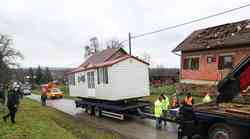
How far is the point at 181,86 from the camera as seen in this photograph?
25.9 m

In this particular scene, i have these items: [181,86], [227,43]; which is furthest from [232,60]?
[181,86]

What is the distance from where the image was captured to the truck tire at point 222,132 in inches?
277

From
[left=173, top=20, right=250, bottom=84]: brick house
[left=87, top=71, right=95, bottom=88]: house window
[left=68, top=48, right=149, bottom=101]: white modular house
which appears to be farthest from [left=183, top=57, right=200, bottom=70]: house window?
[left=87, top=71, right=95, bottom=88]: house window

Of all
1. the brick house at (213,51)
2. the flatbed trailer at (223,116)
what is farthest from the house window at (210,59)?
the flatbed trailer at (223,116)

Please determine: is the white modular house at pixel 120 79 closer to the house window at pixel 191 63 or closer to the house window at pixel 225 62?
the house window at pixel 225 62

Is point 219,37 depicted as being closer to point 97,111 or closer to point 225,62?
point 225,62

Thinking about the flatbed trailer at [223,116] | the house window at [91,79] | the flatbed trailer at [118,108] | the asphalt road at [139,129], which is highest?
the house window at [91,79]

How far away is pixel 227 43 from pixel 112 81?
12.1 meters

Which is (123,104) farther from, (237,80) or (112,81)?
(237,80)

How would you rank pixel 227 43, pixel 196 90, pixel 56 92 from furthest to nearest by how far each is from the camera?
pixel 56 92 < pixel 196 90 < pixel 227 43

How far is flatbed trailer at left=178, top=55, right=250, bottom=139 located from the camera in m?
7.02

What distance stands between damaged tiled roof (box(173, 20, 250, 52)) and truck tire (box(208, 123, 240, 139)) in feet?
47.5

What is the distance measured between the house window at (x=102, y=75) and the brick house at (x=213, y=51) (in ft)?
39.1

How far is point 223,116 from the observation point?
24.1 ft
